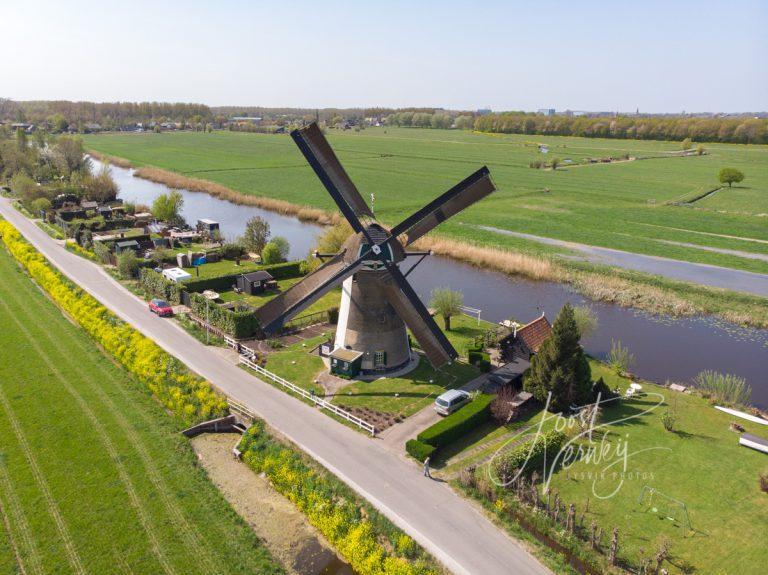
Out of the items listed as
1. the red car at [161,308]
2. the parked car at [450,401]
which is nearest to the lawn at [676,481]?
the parked car at [450,401]

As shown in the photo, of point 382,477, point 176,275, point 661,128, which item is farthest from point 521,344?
point 661,128

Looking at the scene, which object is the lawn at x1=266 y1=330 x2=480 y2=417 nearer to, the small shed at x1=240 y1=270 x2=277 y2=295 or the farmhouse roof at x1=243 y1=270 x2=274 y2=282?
the small shed at x1=240 y1=270 x2=277 y2=295

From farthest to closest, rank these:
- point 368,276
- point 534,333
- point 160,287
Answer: point 160,287
point 534,333
point 368,276

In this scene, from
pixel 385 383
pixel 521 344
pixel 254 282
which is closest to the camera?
pixel 385 383

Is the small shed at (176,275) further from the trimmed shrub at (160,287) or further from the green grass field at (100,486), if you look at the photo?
the green grass field at (100,486)

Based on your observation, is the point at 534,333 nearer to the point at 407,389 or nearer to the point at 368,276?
the point at 407,389

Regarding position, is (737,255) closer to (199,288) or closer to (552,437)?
(552,437)

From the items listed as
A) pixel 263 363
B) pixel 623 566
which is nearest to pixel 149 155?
pixel 263 363
